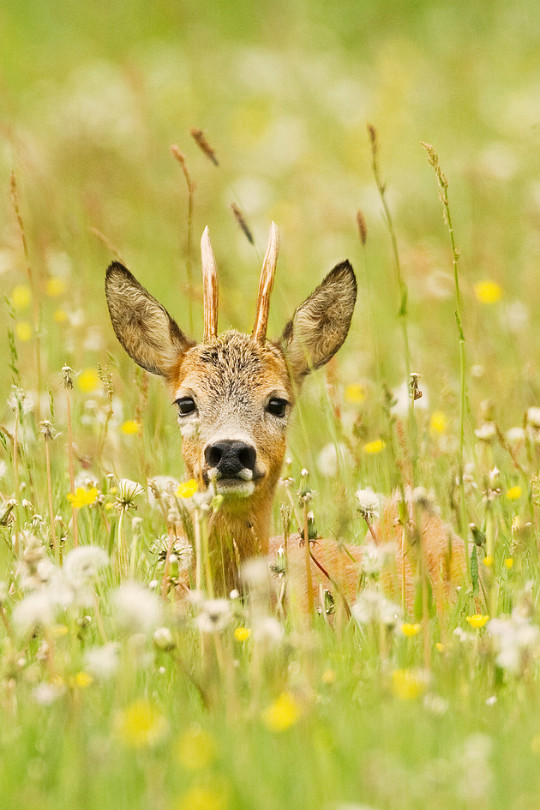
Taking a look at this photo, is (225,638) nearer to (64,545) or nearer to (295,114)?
(64,545)

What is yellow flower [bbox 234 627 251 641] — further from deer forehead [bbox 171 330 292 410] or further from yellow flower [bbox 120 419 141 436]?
deer forehead [bbox 171 330 292 410]

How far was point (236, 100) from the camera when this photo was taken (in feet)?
51.6

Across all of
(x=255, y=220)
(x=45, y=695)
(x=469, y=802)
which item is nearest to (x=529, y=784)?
(x=469, y=802)

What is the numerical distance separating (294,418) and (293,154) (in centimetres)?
778

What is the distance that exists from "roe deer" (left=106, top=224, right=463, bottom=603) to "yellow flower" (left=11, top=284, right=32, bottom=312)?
9.12ft

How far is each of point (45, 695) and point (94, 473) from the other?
9.07 ft

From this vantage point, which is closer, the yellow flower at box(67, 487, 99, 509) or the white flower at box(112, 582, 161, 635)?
the white flower at box(112, 582, 161, 635)

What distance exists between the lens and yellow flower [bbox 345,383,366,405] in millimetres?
6980

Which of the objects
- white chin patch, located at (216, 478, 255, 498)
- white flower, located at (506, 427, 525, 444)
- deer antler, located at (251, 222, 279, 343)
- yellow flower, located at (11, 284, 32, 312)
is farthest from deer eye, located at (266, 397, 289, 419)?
yellow flower, located at (11, 284, 32, 312)

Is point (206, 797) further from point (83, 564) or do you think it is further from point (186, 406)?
point (186, 406)

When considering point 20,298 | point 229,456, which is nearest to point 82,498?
point 229,456

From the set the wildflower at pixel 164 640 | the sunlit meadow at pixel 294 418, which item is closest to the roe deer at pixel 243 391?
the sunlit meadow at pixel 294 418

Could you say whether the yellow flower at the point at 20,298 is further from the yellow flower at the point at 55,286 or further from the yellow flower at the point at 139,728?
the yellow flower at the point at 139,728

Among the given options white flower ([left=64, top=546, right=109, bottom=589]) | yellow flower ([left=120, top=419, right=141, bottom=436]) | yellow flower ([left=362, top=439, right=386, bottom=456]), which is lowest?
white flower ([left=64, top=546, right=109, bottom=589])
